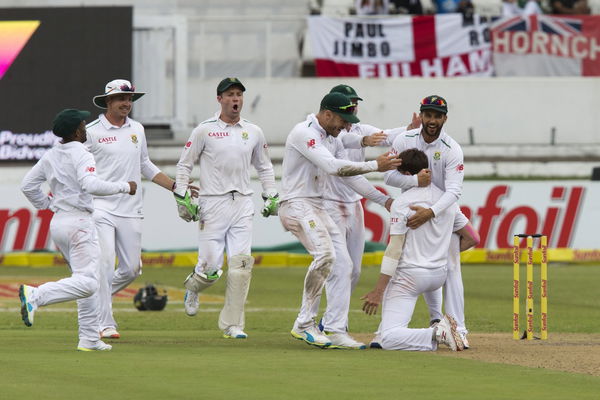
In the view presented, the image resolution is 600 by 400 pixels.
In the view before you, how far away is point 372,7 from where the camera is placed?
30.1 m

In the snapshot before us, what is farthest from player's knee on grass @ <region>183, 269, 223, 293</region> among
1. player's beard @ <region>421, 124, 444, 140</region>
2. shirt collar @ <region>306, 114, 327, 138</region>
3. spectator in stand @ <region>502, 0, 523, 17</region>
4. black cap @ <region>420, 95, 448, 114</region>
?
spectator in stand @ <region>502, 0, 523, 17</region>

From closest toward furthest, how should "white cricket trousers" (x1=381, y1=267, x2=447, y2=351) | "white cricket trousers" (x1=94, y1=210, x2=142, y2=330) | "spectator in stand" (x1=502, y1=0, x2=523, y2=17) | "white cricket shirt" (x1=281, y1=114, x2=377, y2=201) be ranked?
"white cricket trousers" (x1=381, y1=267, x2=447, y2=351) < "white cricket shirt" (x1=281, y1=114, x2=377, y2=201) < "white cricket trousers" (x1=94, y1=210, x2=142, y2=330) < "spectator in stand" (x1=502, y1=0, x2=523, y2=17)

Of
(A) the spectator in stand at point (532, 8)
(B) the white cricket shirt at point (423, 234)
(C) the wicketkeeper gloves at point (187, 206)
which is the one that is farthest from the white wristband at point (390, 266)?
(A) the spectator in stand at point (532, 8)

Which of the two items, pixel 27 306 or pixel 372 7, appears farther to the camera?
pixel 372 7

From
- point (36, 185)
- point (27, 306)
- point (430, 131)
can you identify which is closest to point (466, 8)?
point (430, 131)

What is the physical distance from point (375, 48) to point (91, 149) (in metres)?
17.1

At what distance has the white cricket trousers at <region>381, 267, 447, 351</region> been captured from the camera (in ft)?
37.0

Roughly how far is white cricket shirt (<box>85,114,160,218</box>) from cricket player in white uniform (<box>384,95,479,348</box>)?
241 cm

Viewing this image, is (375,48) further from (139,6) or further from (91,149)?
(91,149)

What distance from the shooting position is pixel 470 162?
2783 centimetres

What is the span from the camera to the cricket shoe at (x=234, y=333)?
40.8 ft

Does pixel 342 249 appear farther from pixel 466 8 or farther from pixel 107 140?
pixel 466 8

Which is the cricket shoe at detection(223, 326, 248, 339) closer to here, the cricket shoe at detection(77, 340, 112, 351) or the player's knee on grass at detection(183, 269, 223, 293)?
the player's knee on grass at detection(183, 269, 223, 293)

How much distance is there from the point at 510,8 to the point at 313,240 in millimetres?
19675
